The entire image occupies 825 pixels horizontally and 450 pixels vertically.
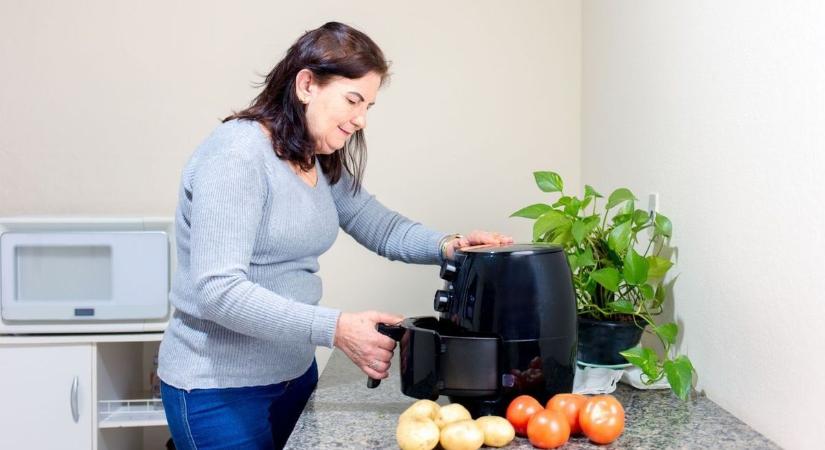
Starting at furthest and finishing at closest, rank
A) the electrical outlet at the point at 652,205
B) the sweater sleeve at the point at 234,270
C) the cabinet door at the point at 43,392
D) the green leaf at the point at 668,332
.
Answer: the cabinet door at the point at 43,392, the electrical outlet at the point at 652,205, the green leaf at the point at 668,332, the sweater sleeve at the point at 234,270

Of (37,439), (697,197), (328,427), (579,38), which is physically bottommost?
(37,439)

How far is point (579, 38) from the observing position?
2.51 metres

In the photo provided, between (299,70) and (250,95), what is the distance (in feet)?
3.88

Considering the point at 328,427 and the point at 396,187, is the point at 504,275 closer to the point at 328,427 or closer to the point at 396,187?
the point at 328,427

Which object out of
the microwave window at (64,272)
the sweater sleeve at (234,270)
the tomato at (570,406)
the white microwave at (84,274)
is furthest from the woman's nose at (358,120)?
the microwave window at (64,272)

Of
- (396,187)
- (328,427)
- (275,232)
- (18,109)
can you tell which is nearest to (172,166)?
(18,109)

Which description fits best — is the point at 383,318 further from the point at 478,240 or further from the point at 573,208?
the point at 573,208

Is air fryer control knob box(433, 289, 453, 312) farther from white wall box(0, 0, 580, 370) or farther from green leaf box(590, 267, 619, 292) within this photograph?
white wall box(0, 0, 580, 370)

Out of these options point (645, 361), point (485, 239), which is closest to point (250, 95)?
point (485, 239)

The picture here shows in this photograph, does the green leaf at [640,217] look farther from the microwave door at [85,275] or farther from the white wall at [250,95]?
the microwave door at [85,275]

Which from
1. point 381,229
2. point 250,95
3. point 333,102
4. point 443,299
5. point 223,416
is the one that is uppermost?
point 250,95

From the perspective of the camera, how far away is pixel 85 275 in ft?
7.29

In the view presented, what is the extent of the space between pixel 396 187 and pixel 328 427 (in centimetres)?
134

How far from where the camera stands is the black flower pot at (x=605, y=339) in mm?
1525
